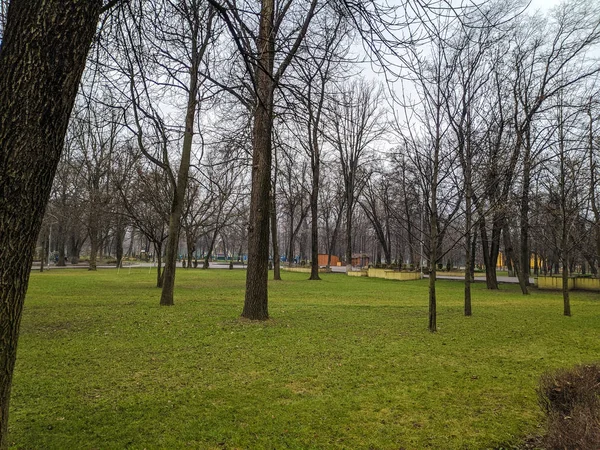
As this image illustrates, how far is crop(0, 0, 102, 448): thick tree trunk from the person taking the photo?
192 centimetres

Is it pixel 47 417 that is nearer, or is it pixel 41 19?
pixel 41 19

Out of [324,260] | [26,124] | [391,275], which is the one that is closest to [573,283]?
[391,275]

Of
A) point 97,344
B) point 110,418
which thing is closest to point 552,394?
point 110,418

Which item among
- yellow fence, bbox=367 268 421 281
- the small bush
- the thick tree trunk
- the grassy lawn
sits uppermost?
the thick tree trunk

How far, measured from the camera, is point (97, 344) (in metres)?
6.38

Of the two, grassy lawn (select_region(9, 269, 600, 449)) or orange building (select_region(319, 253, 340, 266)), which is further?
orange building (select_region(319, 253, 340, 266))

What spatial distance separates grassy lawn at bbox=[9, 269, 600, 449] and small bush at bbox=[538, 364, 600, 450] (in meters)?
0.54

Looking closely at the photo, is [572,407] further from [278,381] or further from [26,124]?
[26,124]

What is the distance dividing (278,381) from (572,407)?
298 cm

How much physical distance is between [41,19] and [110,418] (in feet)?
10.5

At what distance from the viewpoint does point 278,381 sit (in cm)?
481

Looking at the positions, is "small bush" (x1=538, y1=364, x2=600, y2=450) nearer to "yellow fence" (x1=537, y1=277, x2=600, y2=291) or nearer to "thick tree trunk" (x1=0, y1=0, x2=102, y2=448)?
"thick tree trunk" (x1=0, y1=0, x2=102, y2=448)

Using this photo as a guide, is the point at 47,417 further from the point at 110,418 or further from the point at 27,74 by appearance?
the point at 27,74

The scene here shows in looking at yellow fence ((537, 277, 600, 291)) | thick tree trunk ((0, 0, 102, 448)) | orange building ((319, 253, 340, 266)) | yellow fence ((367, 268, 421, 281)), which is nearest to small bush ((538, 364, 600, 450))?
thick tree trunk ((0, 0, 102, 448))
